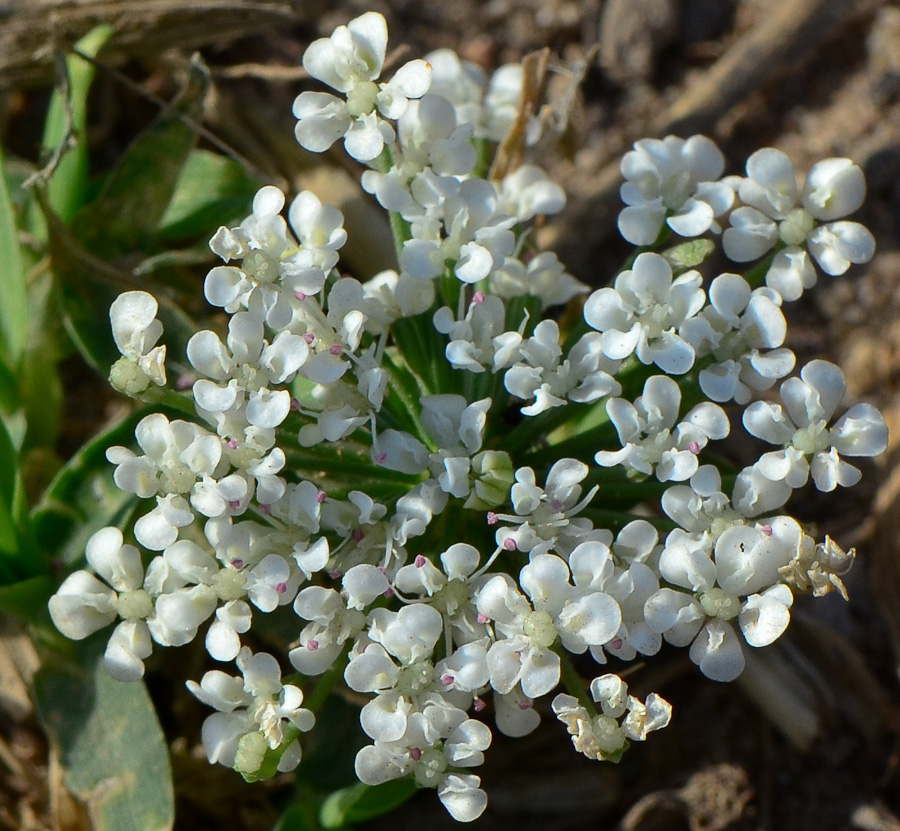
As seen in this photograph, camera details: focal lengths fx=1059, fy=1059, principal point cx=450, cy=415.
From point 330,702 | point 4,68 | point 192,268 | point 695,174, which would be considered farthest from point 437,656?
point 4,68

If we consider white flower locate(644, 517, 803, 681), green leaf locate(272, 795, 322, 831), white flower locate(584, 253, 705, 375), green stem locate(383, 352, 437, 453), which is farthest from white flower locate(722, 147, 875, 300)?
green leaf locate(272, 795, 322, 831)

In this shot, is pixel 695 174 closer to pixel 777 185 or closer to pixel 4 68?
pixel 777 185

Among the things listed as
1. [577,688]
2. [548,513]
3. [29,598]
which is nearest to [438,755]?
[577,688]

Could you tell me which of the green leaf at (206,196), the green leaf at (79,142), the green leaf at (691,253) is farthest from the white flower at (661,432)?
the green leaf at (79,142)

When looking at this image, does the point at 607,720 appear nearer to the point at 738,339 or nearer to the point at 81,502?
the point at 738,339

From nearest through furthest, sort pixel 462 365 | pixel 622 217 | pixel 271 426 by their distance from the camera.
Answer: pixel 271 426 < pixel 462 365 < pixel 622 217

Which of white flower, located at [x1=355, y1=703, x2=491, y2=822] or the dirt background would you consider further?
the dirt background

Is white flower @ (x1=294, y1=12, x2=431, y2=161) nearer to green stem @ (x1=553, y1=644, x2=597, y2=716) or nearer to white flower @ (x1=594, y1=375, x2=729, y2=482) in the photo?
white flower @ (x1=594, y1=375, x2=729, y2=482)
